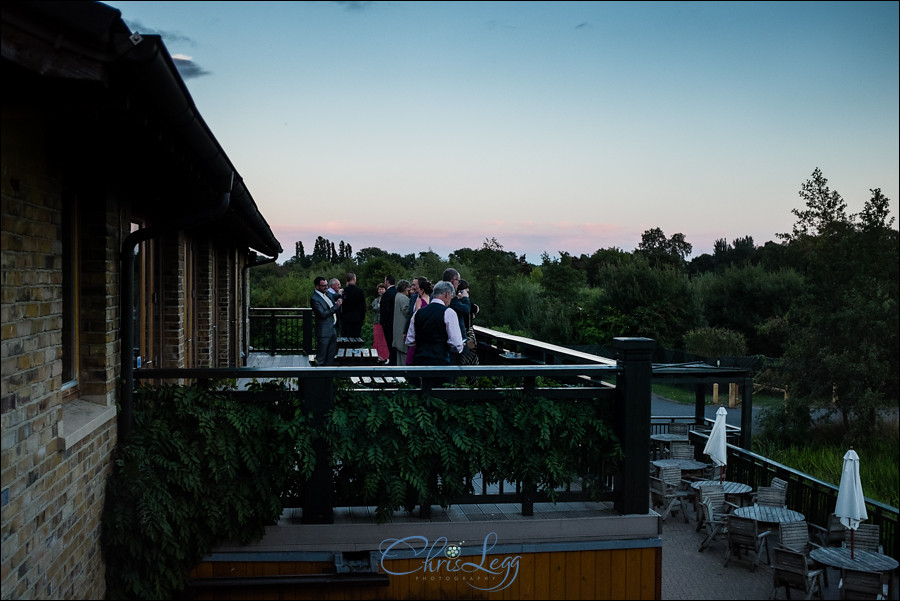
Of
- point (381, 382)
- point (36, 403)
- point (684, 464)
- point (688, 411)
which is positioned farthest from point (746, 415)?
point (36, 403)

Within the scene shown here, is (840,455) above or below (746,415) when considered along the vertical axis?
below

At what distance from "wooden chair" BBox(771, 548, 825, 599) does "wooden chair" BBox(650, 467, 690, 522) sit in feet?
10.8

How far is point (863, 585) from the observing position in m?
8.01

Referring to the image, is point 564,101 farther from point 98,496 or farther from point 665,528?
point 98,496

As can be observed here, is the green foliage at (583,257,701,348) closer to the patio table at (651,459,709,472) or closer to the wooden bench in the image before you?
the patio table at (651,459,709,472)

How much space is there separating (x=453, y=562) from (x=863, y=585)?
5230 mm

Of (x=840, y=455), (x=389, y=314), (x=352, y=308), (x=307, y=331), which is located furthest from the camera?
(x=840, y=455)

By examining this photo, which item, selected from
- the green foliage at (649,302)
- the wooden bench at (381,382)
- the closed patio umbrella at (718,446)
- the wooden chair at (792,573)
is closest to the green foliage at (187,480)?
the wooden bench at (381,382)

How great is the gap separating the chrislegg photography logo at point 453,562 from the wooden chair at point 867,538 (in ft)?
18.5

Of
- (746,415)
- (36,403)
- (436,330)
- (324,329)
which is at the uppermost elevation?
(436,330)

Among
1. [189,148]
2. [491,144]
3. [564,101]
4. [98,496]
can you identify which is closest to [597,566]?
[98,496]

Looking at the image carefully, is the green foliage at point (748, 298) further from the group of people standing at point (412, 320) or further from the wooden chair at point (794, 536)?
the wooden chair at point (794, 536)

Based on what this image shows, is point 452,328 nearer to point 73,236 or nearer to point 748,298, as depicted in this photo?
point 73,236

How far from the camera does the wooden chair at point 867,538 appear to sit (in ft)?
29.6
